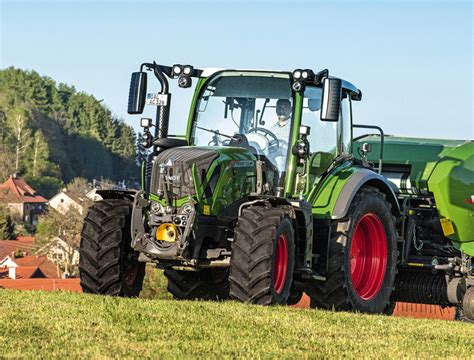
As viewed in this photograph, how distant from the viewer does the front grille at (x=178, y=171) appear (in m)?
13.4

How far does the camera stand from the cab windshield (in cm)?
1434

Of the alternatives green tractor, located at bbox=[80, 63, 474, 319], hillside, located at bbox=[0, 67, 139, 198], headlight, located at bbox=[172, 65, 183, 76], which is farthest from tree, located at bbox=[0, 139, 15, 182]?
headlight, located at bbox=[172, 65, 183, 76]

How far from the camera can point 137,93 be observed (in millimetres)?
14227

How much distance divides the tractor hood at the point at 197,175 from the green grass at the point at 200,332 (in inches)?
60.3

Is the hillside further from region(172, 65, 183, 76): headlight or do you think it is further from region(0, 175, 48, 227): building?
region(172, 65, 183, 76): headlight

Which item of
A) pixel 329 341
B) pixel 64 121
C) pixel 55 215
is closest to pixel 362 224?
pixel 329 341

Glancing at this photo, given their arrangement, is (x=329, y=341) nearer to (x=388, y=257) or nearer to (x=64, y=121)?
(x=388, y=257)

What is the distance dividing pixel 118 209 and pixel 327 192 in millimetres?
2574

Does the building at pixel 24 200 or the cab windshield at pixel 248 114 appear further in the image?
the building at pixel 24 200

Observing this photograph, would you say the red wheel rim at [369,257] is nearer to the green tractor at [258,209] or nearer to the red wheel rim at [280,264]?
the green tractor at [258,209]

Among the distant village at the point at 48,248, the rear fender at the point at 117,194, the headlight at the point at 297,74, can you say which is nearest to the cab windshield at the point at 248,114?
the headlight at the point at 297,74

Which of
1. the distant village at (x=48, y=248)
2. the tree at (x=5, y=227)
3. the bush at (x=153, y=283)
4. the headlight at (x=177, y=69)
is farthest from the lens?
the tree at (x=5, y=227)

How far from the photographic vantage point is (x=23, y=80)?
17488 centimetres

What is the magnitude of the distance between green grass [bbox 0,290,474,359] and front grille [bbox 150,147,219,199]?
5.17 ft
